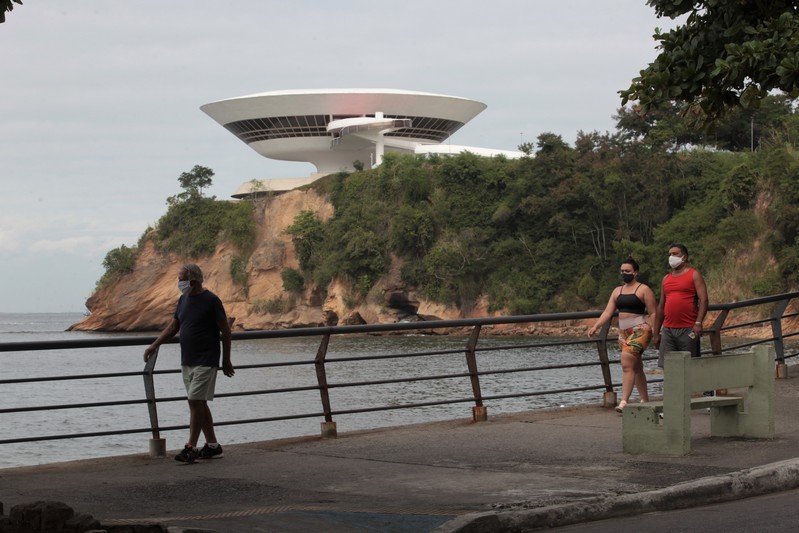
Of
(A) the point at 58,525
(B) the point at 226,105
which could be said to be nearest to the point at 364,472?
(A) the point at 58,525

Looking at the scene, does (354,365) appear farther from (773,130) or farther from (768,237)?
(773,130)

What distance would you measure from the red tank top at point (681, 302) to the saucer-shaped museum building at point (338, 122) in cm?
9726

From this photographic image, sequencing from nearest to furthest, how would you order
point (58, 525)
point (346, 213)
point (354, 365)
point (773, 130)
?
point (58, 525)
point (354, 365)
point (773, 130)
point (346, 213)

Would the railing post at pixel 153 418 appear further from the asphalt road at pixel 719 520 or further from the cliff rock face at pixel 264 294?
the cliff rock face at pixel 264 294

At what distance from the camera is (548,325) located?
267 feet

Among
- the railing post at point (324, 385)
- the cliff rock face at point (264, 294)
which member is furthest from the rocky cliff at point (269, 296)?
the railing post at point (324, 385)

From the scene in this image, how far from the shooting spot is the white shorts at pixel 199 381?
403 inches

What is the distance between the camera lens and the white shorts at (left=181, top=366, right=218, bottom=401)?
33.6 ft

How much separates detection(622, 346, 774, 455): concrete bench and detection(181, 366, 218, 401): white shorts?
3.68 m

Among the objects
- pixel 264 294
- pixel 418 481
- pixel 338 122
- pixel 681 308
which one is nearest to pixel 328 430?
pixel 418 481

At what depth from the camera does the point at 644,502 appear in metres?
7.78

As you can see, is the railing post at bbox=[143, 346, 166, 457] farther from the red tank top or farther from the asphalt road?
the red tank top

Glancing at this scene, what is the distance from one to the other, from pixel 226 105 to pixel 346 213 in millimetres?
27277

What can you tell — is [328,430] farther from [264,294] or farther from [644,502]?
[264,294]
